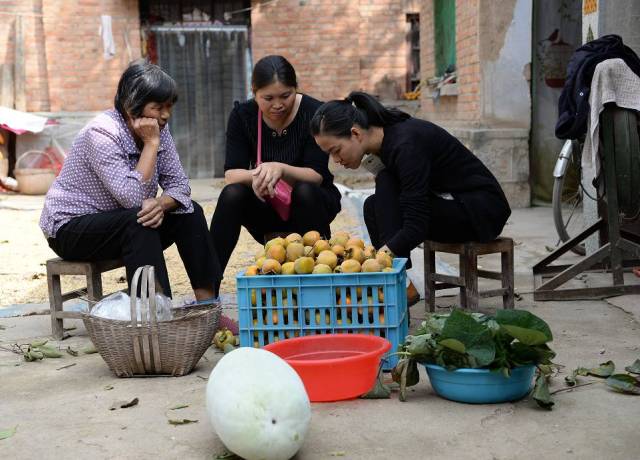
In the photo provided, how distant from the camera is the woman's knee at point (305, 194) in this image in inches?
170

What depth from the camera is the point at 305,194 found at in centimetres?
432

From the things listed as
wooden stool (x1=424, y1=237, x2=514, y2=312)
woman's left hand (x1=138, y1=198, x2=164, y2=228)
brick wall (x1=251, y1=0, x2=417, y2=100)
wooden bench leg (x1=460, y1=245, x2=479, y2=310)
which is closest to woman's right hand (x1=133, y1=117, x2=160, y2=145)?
woman's left hand (x1=138, y1=198, x2=164, y2=228)

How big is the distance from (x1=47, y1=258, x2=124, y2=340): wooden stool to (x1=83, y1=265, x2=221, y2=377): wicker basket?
0.72 m

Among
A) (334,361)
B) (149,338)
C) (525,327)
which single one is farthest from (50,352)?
(525,327)

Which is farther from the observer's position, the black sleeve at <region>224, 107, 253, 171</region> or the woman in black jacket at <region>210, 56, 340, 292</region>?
the black sleeve at <region>224, 107, 253, 171</region>

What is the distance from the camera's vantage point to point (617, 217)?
A: 4.51 m

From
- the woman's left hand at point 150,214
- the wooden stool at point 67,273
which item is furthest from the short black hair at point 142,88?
the wooden stool at point 67,273

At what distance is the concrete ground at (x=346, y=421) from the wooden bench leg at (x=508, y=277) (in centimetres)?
54

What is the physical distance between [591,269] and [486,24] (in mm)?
3961

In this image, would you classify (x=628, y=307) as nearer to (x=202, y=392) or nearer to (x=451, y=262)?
(x=451, y=262)

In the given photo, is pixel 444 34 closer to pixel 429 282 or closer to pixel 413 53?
pixel 413 53

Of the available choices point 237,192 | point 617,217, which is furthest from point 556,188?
point 237,192

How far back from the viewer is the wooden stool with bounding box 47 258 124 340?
4.04m

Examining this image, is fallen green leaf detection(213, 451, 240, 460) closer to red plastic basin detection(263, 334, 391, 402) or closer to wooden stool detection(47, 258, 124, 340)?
red plastic basin detection(263, 334, 391, 402)
